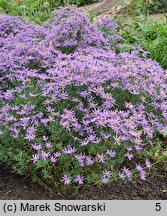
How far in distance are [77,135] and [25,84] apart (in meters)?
0.66

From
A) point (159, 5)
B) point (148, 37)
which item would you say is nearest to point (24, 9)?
point (148, 37)

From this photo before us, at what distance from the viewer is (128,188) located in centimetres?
288

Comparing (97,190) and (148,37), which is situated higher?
(148,37)

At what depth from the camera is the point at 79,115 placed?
2742mm

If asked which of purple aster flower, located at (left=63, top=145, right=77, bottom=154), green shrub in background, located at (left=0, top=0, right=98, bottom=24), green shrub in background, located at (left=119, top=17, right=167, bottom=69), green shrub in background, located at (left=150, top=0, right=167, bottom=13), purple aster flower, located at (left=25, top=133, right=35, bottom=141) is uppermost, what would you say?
green shrub in background, located at (left=150, top=0, right=167, bottom=13)

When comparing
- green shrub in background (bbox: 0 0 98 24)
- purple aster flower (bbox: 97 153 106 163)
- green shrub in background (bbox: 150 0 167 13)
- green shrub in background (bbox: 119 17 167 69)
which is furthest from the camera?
green shrub in background (bbox: 150 0 167 13)

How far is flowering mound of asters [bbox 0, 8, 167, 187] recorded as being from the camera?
8.21 feet

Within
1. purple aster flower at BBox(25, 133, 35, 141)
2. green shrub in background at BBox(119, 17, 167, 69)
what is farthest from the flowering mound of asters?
green shrub in background at BBox(119, 17, 167, 69)

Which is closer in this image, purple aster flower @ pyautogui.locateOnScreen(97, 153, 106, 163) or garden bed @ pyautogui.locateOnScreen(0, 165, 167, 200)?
purple aster flower @ pyautogui.locateOnScreen(97, 153, 106, 163)

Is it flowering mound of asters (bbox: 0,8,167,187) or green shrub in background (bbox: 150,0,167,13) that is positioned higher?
green shrub in background (bbox: 150,0,167,13)

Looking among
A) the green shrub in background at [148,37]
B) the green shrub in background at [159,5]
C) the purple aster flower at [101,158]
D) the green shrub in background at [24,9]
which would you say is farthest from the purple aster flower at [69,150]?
the green shrub in background at [159,5]

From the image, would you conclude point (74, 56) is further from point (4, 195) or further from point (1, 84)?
point (4, 195)

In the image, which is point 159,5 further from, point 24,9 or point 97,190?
→ point 97,190

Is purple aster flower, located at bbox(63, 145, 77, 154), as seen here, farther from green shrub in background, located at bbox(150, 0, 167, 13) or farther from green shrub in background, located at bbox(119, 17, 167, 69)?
green shrub in background, located at bbox(150, 0, 167, 13)
